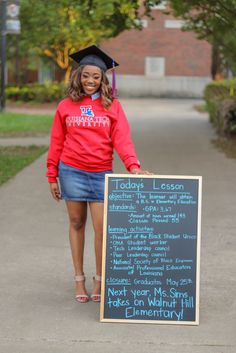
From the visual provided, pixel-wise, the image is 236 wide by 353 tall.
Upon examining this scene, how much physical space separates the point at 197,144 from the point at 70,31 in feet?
54.8

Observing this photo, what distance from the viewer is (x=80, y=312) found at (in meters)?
5.49

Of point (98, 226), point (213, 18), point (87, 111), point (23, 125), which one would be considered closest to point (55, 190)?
point (98, 226)

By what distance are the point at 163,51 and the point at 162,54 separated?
0.72 ft

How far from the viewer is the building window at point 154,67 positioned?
52.1 metres

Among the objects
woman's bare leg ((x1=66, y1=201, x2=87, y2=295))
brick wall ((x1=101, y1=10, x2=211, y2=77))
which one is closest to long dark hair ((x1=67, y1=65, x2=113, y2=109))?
woman's bare leg ((x1=66, y1=201, x2=87, y2=295))

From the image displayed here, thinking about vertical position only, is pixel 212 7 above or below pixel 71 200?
above

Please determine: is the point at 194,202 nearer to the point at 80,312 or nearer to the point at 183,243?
the point at 183,243

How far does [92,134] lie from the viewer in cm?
536

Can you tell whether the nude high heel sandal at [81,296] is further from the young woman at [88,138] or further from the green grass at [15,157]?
the green grass at [15,157]

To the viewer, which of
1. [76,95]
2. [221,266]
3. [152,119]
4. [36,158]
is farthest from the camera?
[152,119]

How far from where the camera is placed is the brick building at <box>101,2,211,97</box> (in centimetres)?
5175

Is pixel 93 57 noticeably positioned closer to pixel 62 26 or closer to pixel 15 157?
pixel 15 157

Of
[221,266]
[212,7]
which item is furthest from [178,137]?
[221,266]

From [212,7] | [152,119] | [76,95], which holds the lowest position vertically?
[152,119]
